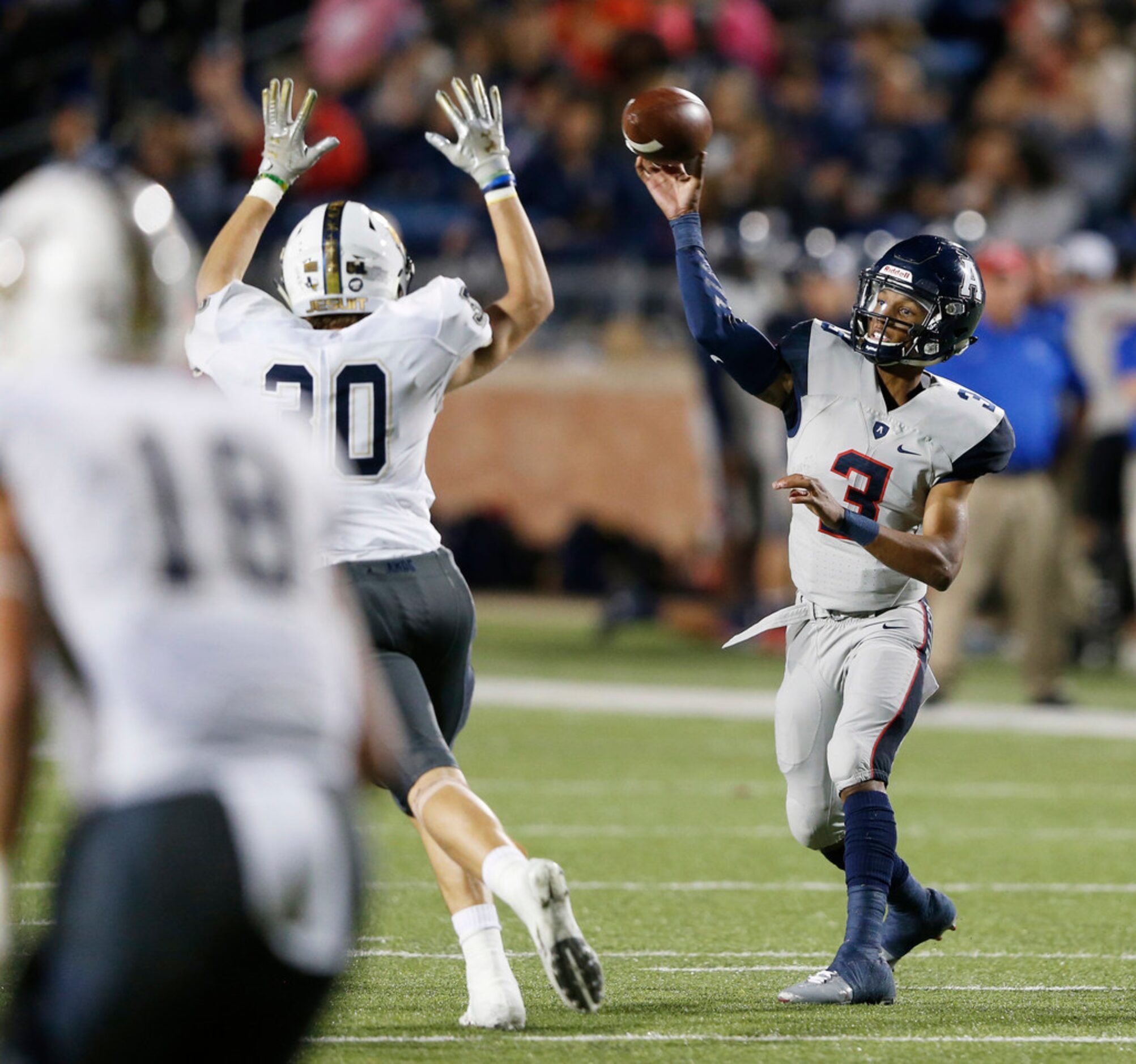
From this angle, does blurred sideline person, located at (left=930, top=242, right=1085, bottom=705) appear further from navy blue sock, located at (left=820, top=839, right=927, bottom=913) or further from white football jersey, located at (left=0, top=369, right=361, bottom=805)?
white football jersey, located at (left=0, top=369, right=361, bottom=805)

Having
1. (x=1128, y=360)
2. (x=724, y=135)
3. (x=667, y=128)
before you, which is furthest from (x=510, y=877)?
(x=724, y=135)

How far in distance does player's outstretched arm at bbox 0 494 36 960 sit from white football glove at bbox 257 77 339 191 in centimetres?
261

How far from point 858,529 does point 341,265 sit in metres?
1.25

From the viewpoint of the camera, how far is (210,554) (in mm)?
2240

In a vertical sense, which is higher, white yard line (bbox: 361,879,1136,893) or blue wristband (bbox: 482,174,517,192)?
blue wristband (bbox: 482,174,517,192)

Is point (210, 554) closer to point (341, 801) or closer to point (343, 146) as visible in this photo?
point (341, 801)

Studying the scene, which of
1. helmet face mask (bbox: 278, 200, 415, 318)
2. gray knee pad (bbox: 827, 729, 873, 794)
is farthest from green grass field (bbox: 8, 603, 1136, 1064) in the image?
helmet face mask (bbox: 278, 200, 415, 318)

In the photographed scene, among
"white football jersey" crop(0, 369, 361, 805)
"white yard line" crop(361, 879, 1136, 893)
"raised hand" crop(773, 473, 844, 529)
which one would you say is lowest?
"white yard line" crop(361, 879, 1136, 893)

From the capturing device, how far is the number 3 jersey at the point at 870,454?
4.72m

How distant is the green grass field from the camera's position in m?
4.04

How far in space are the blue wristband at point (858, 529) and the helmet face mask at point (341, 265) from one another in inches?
43.3

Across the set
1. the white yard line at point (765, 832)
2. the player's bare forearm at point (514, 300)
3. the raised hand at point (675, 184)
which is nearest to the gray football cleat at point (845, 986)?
the player's bare forearm at point (514, 300)

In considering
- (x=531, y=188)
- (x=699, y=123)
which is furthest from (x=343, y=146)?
(x=699, y=123)

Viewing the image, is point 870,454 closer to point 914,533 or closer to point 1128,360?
point 914,533
